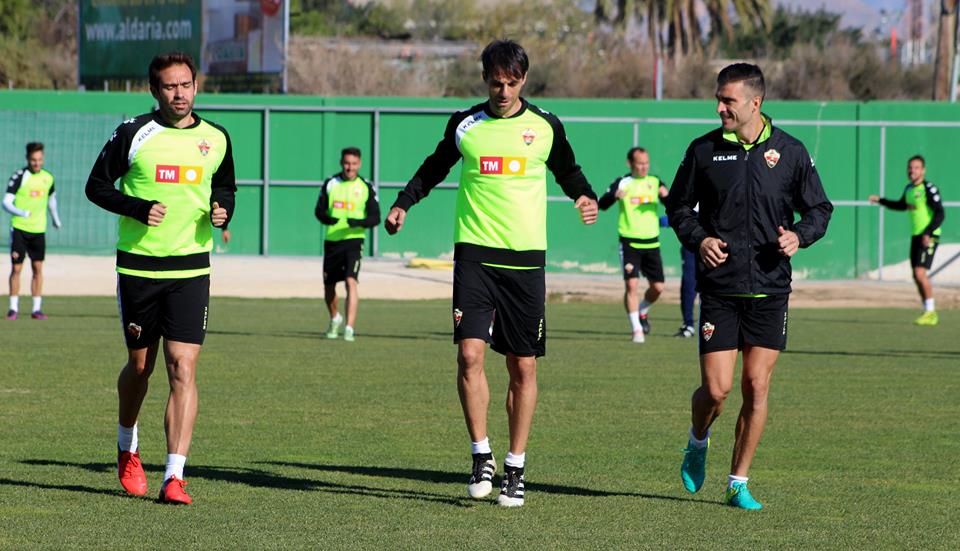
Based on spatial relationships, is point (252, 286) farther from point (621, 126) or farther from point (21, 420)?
point (21, 420)

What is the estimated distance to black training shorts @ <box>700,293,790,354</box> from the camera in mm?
7891

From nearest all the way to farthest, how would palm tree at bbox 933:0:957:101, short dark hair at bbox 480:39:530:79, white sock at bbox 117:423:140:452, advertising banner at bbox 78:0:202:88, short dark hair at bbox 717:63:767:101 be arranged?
short dark hair at bbox 717:63:767:101, short dark hair at bbox 480:39:530:79, white sock at bbox 117:423:140:452, palm tree at bbox 933:0:957:101, advertising banner at bbox 78:0:202:88

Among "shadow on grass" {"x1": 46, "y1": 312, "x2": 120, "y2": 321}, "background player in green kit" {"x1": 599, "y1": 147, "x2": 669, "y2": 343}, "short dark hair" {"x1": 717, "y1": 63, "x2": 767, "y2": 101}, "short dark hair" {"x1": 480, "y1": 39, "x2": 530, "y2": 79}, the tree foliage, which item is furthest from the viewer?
the tree foliage

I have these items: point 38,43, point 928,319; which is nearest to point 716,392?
point 928,319

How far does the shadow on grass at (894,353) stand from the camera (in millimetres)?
16859

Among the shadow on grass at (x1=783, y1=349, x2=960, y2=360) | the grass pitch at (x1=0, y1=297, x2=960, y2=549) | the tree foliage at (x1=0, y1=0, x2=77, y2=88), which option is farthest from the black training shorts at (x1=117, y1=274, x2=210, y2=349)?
the tree foliage at (x1=0, y1=0, x2=77, y2=88)

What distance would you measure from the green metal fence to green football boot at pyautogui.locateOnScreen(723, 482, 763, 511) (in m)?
23.7

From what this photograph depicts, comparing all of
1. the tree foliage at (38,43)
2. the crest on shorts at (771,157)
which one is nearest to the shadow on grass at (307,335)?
the crest on shorts at (771,157)

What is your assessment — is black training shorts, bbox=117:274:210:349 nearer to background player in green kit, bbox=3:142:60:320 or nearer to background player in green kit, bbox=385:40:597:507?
background player in green kit, bbox=385:40:597:507

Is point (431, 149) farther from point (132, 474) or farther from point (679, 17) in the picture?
point (679, 17)

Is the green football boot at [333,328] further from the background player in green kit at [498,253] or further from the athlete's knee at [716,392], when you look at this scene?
the athlete's knee at [716,392]

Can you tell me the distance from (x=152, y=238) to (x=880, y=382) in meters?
8.14

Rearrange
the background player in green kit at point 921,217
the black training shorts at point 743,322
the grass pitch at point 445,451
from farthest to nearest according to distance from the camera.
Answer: the background player in green kit at point 921,217, the black training shorts at point 743,322, the grass pitch at point 445,451

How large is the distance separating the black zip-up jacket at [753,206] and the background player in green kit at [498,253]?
2.68 ft
